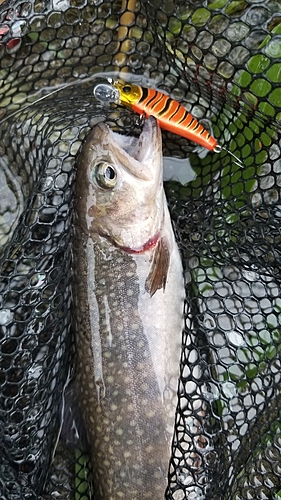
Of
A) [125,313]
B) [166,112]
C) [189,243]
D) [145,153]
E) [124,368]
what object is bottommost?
[124,368]

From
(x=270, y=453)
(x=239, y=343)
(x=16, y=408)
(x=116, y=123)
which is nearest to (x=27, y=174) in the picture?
(x=116, y=123)

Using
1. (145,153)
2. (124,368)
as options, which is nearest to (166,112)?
(145,153)

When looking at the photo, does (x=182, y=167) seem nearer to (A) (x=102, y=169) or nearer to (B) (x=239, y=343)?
(A) (x=102, y=169)

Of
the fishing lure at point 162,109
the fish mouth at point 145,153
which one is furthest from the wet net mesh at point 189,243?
the fish mouth at point 145,153

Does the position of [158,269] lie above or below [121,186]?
below

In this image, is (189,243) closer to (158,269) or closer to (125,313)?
(158,269)

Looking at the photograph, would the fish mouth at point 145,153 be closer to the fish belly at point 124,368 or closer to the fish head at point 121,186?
the fish head at point 121,186
